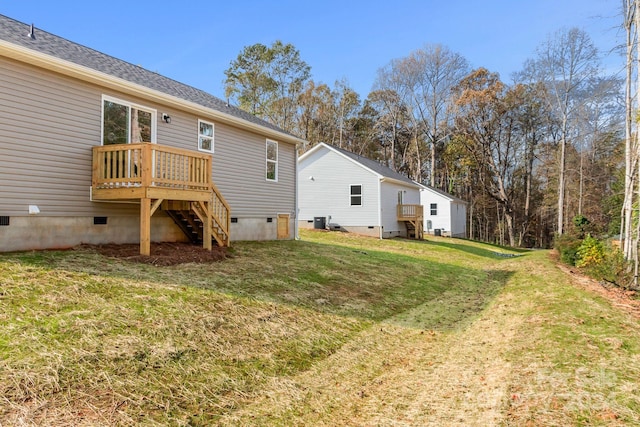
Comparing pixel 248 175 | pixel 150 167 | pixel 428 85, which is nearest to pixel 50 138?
pixel 150 167

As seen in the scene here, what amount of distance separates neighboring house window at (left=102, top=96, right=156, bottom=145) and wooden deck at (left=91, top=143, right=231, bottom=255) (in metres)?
0.67

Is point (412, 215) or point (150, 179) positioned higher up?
point (150, 179)

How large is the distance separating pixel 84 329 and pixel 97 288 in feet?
4.25

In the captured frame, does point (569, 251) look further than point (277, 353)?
Yes

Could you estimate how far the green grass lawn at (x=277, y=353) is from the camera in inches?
134

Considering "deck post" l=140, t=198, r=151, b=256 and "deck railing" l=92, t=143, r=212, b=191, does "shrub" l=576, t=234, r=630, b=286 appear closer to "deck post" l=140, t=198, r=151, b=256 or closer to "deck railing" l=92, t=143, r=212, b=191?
"deck railing" l=92, t=143, r=212, b=191

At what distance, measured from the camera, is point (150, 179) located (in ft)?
25.2

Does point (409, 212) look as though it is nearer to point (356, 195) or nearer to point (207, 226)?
point (356, 195)

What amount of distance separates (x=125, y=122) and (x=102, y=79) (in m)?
1.15

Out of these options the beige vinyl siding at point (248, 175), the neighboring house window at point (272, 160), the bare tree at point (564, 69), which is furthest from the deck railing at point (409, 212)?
the neighboring house window at point (272, 160)

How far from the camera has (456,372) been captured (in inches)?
182

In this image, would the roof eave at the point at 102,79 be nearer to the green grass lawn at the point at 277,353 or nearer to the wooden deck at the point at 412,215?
the green grass lawn at the point at 277,353

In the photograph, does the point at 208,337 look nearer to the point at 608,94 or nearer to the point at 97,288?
the point at 97,288

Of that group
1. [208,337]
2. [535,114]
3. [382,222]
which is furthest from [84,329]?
[535,114]
